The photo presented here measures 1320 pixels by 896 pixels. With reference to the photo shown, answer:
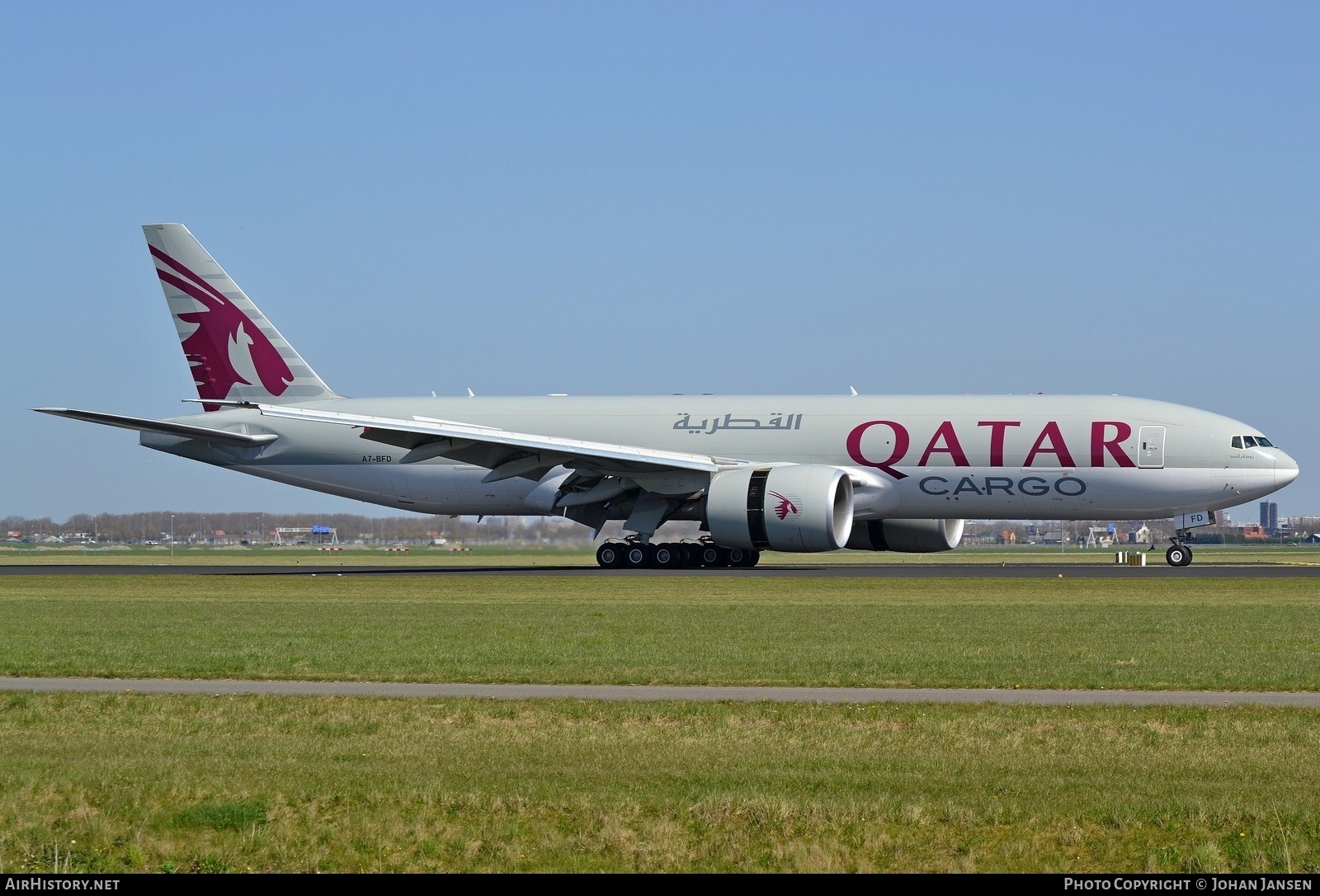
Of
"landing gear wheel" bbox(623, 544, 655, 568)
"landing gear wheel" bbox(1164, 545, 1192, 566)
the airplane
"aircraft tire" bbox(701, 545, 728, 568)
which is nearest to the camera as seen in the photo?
the airplane

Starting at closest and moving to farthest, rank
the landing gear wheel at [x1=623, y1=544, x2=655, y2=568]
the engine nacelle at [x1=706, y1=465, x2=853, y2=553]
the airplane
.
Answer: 1. the engine nacelle at [x1=706, y1=465, x2=853, y2=553]
2. the airplane
3. the landing gear wheel at [x1=623, y1=544, x2=655, y2=568]

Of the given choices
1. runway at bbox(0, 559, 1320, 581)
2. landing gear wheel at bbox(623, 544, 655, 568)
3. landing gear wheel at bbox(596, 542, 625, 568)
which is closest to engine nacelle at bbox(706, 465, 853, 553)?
runway at bbox(0, 559, 1320, 581)

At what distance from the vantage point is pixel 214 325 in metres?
49.8

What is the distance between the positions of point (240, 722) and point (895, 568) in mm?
32836

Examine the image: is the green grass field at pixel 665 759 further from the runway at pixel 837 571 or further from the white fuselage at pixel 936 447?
the white fuselage at pixel 936 447

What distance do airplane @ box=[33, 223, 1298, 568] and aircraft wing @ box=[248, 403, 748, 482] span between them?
0.08m

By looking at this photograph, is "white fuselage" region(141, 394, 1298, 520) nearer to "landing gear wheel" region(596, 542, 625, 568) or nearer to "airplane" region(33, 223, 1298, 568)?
"airplane" region(33, 223, 1298, 568)

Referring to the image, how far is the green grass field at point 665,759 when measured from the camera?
10047 mm

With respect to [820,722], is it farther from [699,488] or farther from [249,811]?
[699,488]

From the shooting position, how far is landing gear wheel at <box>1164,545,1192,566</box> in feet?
148

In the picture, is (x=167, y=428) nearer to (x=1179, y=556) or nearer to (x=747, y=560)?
(x=747, y=560)

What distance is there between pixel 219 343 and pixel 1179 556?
3031 centimetres

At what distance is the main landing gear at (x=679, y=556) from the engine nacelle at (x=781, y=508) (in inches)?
126
